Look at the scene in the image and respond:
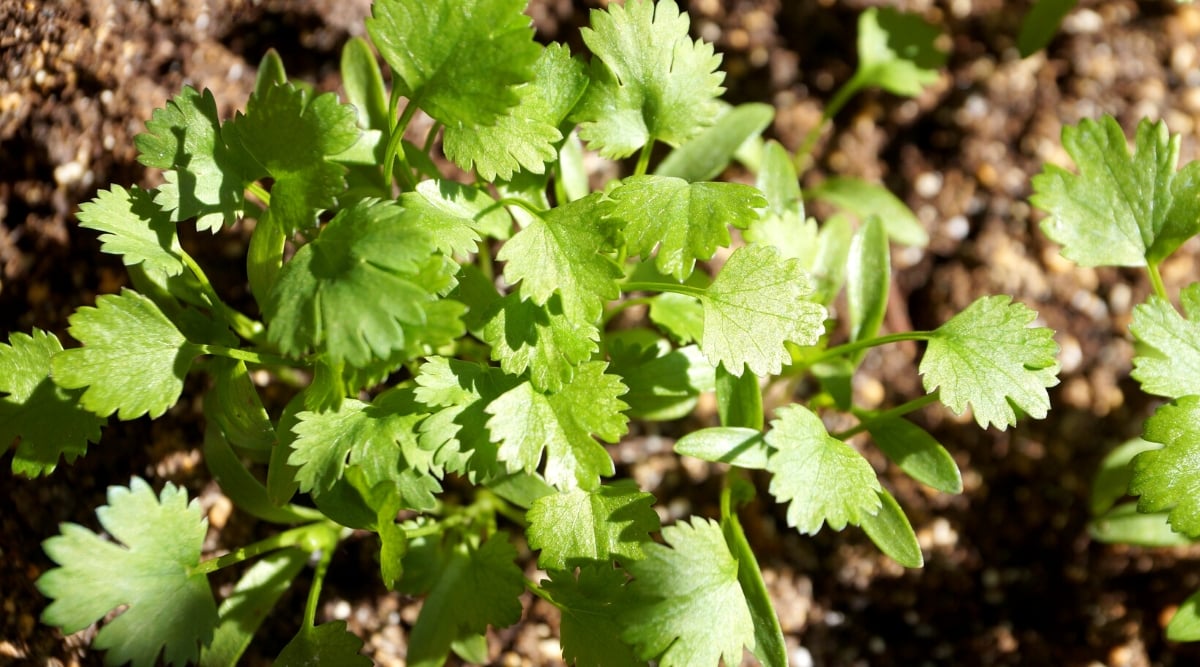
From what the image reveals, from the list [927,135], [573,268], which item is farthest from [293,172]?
[927,135]

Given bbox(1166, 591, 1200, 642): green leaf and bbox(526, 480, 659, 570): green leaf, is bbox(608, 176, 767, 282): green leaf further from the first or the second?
bbox(1166, 591, 1200, 642): green leaf

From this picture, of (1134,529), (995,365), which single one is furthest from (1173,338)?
(1134,529)

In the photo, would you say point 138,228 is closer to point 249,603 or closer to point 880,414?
point 249,603

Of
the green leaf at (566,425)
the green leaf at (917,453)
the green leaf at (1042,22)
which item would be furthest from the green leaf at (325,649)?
the green leaf at (1042,22)

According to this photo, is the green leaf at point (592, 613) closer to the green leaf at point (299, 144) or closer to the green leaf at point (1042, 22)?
the green leaf at point (299, 144)

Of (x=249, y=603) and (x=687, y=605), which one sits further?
(x=249, y=603)

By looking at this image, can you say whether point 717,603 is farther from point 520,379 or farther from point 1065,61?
point 1065,61

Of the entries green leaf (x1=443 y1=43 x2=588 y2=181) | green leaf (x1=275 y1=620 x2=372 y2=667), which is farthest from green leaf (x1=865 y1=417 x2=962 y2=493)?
green leaf (x1=275 y1=620 x2=372 y2=667)

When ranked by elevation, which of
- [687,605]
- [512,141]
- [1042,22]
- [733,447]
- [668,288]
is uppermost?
[512,141]
